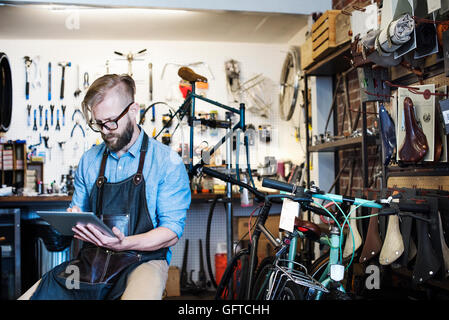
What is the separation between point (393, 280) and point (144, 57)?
3.55 meters

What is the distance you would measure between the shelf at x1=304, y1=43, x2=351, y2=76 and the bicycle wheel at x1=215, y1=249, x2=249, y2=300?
161 cm

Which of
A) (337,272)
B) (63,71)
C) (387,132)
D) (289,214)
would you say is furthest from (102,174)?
(63,71)

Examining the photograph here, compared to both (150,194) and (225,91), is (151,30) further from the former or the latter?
(150,194)

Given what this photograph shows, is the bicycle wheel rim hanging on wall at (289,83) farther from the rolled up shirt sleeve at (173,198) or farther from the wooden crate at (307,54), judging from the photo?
the rolled up shirt sleeve at (173,198)

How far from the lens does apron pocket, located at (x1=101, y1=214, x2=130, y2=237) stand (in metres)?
1.75

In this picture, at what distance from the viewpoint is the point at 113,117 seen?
6.20 ft

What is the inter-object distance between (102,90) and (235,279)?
4.73 ft

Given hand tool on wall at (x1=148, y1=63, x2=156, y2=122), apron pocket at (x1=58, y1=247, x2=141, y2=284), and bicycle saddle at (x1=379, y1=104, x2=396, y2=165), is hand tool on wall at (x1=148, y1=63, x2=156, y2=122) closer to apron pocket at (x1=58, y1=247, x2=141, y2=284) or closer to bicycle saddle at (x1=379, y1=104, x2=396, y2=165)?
bicycle saddle at (x1=379, y1=104, x2=396, y2=165)

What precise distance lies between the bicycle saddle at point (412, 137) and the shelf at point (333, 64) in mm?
892

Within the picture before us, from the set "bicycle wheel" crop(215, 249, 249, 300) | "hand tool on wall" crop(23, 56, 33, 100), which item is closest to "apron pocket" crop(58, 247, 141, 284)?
"bicycle wheel" crop(215, 249, 249, 300)

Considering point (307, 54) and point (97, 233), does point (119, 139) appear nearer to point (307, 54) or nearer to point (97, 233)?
point (97, 233)

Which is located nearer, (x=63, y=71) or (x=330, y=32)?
(x=330, y=32)
